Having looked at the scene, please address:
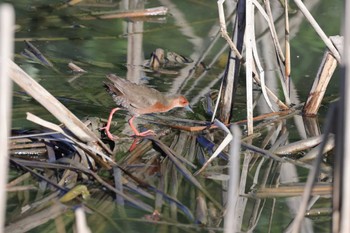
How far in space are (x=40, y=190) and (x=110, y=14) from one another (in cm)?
413

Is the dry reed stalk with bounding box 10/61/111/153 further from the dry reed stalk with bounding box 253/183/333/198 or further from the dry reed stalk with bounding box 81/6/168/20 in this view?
the dry reed stalk with bounding box 81/6/168/20

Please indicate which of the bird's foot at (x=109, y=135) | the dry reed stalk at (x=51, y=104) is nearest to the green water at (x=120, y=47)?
the bird's foot at (x=109, y=135)

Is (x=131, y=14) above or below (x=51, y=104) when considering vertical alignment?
above

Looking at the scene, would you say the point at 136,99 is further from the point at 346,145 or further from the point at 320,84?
the point at 346,145

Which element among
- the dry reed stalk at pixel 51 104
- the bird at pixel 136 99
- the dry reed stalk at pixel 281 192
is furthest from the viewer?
the bird at pixel 136 99

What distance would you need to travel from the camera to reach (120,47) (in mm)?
7770

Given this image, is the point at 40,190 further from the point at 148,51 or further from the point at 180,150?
the point at 148,51

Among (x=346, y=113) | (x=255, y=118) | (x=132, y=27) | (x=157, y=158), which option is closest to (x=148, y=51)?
(x=132, y=27)

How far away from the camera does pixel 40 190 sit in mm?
4691

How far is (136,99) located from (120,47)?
212 cm

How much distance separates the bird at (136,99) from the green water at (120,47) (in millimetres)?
206

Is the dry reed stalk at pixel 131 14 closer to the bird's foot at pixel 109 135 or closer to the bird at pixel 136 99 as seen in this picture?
the bird at pixel 136 99

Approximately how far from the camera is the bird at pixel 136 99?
575 centimetres

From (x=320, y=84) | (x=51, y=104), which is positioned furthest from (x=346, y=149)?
(x=320, y=84)
